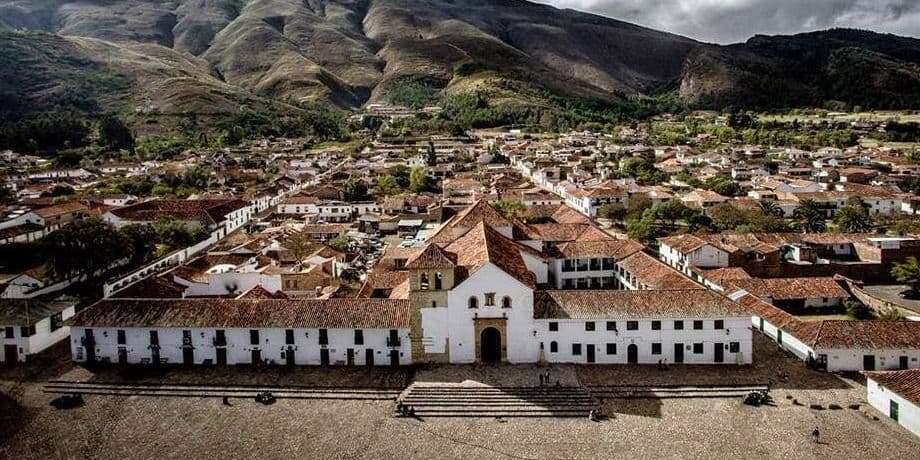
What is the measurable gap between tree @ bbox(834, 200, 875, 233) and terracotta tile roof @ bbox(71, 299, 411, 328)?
4501 centimetres

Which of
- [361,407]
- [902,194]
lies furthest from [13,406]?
[902,194]

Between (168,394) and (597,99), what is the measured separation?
7131 inches

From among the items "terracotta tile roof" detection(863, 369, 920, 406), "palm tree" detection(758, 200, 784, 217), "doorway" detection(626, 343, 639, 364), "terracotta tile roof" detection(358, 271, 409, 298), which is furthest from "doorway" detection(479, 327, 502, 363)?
"palm tree" detection(758, 200, 784, 217)

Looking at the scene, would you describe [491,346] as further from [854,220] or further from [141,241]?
[854,220]

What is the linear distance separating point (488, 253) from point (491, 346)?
3958 millimetres

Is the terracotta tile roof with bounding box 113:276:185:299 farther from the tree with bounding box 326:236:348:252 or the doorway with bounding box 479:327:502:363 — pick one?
the doorway with bounding box 479:327:502:363

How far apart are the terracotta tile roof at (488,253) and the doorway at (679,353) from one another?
656cm

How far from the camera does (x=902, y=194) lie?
73.1 metres

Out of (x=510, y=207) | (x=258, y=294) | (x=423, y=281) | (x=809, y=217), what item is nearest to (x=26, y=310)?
(x=258, y=294)

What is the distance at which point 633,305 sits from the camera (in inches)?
1171

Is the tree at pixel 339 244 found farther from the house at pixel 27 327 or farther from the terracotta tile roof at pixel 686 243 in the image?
the terracotta tile roof at pixel 686 243

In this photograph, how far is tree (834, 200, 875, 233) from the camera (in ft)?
190

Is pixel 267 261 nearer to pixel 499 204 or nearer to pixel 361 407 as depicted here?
pixel 361 407

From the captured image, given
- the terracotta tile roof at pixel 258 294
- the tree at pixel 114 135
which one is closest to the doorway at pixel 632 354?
the terracotta tile roof at pixel 258 294
